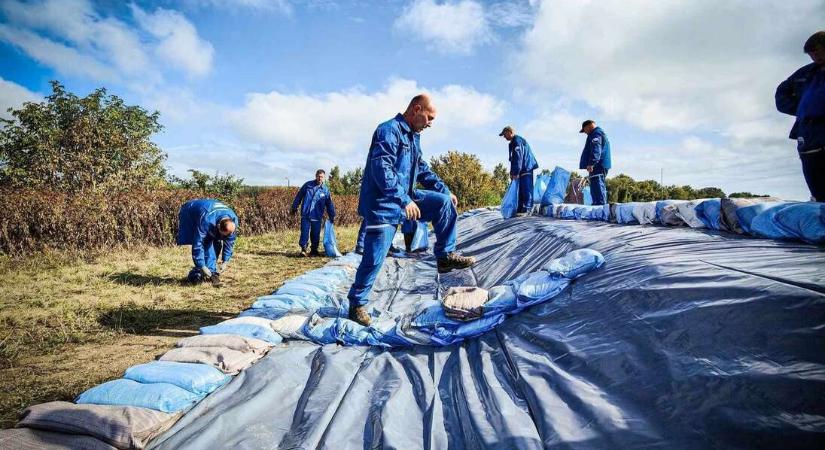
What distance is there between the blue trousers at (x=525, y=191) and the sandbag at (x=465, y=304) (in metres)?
4.06

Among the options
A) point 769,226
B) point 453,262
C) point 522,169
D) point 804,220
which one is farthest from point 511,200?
point 804,220

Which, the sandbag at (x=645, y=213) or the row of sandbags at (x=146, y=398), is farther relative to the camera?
the sandbag at (x=645, y=213)

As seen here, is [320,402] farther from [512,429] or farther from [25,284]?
[25,284]

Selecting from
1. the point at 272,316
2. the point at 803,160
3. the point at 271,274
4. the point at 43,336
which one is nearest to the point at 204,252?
the point at 271,274

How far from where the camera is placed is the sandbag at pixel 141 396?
1.46 metres

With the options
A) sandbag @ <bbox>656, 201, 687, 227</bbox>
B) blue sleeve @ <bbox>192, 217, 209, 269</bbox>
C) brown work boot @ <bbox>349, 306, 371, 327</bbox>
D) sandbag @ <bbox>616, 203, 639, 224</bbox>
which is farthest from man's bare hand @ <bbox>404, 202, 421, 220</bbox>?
blue sleeve @ <bbox>192, 217, 209, 269</bbox>

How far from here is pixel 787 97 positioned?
2949 mm

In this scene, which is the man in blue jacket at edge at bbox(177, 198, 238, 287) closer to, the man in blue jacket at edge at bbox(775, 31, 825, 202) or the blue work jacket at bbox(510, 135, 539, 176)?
the blue work jacket at bbox(510, 135, 539, 176)

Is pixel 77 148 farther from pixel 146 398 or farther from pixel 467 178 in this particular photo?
pixel 467 178

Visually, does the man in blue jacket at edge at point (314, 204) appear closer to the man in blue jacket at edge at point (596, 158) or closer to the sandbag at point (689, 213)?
the man in blue jacket at edge at point (596, 158)

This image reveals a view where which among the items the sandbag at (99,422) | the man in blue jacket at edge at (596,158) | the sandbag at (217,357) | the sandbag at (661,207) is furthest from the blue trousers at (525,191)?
the sandbag at (99,422)

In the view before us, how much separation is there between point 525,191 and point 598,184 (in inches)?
45.4

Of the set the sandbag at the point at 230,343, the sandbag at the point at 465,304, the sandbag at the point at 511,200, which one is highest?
the sandbag at the point at 511,200

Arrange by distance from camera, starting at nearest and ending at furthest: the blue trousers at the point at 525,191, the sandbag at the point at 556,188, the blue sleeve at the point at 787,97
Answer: the blue sleeve at the point at 787,97 → the blue trousers at the point at 525,191 → the sandbag at the point at 556,188
